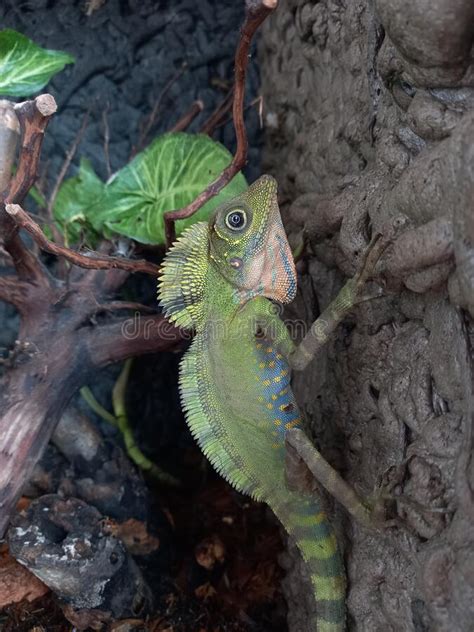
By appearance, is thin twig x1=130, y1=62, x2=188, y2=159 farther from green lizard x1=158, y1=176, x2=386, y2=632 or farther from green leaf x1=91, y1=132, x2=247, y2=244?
green lizard x1=158, y1=176, x2=386, y2=632

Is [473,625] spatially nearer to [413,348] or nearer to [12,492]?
[413,348]

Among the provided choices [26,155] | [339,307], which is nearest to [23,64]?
[26,155]

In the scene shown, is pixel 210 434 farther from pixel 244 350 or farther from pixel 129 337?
pixel 129 337

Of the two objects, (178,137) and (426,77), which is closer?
(426,77)

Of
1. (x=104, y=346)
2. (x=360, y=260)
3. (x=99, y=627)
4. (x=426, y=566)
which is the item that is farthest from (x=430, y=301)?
(x=99, y=627)

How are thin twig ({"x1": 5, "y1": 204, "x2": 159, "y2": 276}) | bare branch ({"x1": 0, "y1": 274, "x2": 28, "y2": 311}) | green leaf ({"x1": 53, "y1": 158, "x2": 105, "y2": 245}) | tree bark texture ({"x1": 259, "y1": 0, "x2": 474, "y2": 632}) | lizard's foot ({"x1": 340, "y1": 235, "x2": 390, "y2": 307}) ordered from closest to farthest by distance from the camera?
tree bark texture ({"x1": 259, "y1": 0, "x2": 474, "y2": 632}) → lizard's foot ({"x1": 340, "y1": 235, "x2": 390, "y2": 307}) → thin twig ({"x1": 5, "y1": 204, "x2": 159, "y2": 276}) → bare branch ({"x1": 0, "y1": 274, "x2": 28, "y2": 311}) → green leaf ({"x1": 53, "y1": 158, "x2": 105, "y2": 245})

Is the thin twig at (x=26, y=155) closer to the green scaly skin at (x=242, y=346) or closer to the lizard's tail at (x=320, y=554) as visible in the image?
the green scaly skin at (x=242, y=346)

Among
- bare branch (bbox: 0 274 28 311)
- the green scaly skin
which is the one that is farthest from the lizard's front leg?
bare branch (bbox: 0 274 28 311)
